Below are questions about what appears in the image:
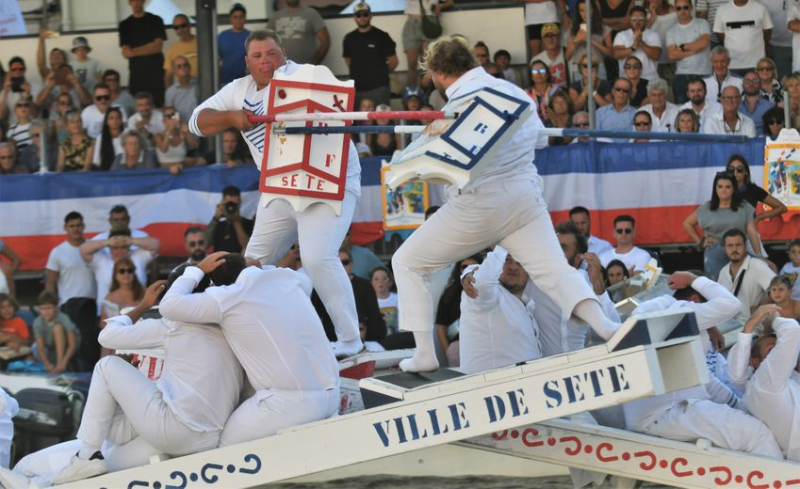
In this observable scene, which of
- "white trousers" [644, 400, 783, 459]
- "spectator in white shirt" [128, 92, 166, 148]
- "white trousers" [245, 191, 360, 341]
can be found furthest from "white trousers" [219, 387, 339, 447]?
"spectator in white shirt" [128, 92, 166, 148]

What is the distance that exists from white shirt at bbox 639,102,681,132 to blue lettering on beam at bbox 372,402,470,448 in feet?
20.3

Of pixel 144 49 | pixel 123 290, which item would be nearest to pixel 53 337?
pixel 123 290

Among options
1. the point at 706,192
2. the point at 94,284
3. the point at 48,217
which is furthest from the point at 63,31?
the point at 706,192

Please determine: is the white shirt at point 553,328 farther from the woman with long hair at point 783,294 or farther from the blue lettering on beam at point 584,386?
the woman with long hair at point 783,294

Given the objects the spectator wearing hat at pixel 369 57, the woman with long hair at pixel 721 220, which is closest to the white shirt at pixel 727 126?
the woman with long hair at pixel 721 220

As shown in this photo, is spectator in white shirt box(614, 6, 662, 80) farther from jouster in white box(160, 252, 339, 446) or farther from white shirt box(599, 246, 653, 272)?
jouster in white box(160, 252, 339, 446)

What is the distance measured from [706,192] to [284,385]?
627 centimetres

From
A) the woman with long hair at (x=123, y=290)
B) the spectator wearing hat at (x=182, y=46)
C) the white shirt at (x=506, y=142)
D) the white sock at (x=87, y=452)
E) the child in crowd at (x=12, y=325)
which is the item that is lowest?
the white sock at (x=87, y=452)

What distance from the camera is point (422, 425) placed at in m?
7.45

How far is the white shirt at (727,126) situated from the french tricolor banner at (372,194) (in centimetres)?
14

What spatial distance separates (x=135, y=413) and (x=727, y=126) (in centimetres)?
701

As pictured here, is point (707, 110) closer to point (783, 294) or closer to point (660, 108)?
point (660, 108)

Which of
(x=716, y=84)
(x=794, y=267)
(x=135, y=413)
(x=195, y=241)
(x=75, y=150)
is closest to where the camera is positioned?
(x=135, y=413)

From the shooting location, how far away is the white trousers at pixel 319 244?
8539 millimetres
